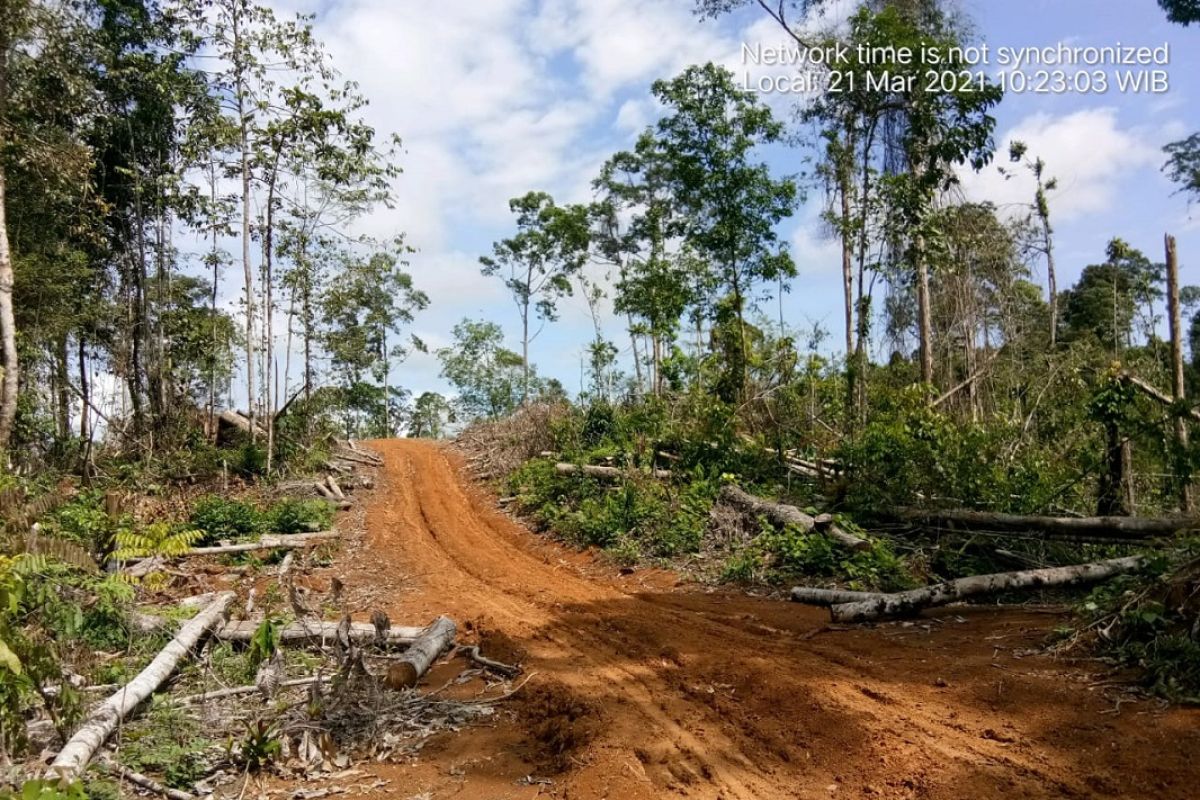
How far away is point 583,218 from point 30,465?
1859 cm

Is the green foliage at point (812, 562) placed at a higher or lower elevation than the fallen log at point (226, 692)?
higher

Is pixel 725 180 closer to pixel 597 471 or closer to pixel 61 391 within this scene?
pixel 597 471

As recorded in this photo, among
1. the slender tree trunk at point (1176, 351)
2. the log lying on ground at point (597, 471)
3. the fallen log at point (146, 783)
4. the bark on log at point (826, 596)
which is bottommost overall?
the fallen log at point (146, 783)

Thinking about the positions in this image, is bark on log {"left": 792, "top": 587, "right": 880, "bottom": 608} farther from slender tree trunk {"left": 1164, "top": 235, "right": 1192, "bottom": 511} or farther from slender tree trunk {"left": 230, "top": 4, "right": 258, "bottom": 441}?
slender tree trunk {"left": 230, "top": 4, "right": 258, "bottom": 441}

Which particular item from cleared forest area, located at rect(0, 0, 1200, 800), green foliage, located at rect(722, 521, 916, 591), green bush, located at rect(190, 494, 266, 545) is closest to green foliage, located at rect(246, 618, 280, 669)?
cleared forest area, located at rect(0, 0, 1200, 800)

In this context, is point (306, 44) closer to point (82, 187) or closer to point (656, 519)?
point (82, 187)

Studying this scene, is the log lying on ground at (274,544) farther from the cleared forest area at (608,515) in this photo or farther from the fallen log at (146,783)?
the fallen log at (146,783)

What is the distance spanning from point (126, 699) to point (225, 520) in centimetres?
770

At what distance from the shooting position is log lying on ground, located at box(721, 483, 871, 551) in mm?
8498

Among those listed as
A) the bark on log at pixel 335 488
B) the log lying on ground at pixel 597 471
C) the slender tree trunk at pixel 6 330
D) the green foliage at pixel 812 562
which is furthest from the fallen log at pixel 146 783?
the bark on log at pixel 335 488

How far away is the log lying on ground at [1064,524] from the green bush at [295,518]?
941 centimetres

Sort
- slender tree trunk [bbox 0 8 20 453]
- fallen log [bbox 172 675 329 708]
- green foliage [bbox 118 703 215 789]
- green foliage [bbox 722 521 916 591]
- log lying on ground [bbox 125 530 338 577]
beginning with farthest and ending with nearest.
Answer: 1. slender tree trunk [bbox 0 8 20 453]
2. log lying on ground [bbox 125 530 338 577]
3. green foliage [bbox 722 521 916 591]
4. fallen log [bbox 172 675 329 708]
5. green foliage [bbox 118 703 215 789]

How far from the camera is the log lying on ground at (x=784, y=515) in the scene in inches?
335

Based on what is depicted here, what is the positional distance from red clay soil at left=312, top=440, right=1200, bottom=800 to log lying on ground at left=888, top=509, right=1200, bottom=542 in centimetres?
144
